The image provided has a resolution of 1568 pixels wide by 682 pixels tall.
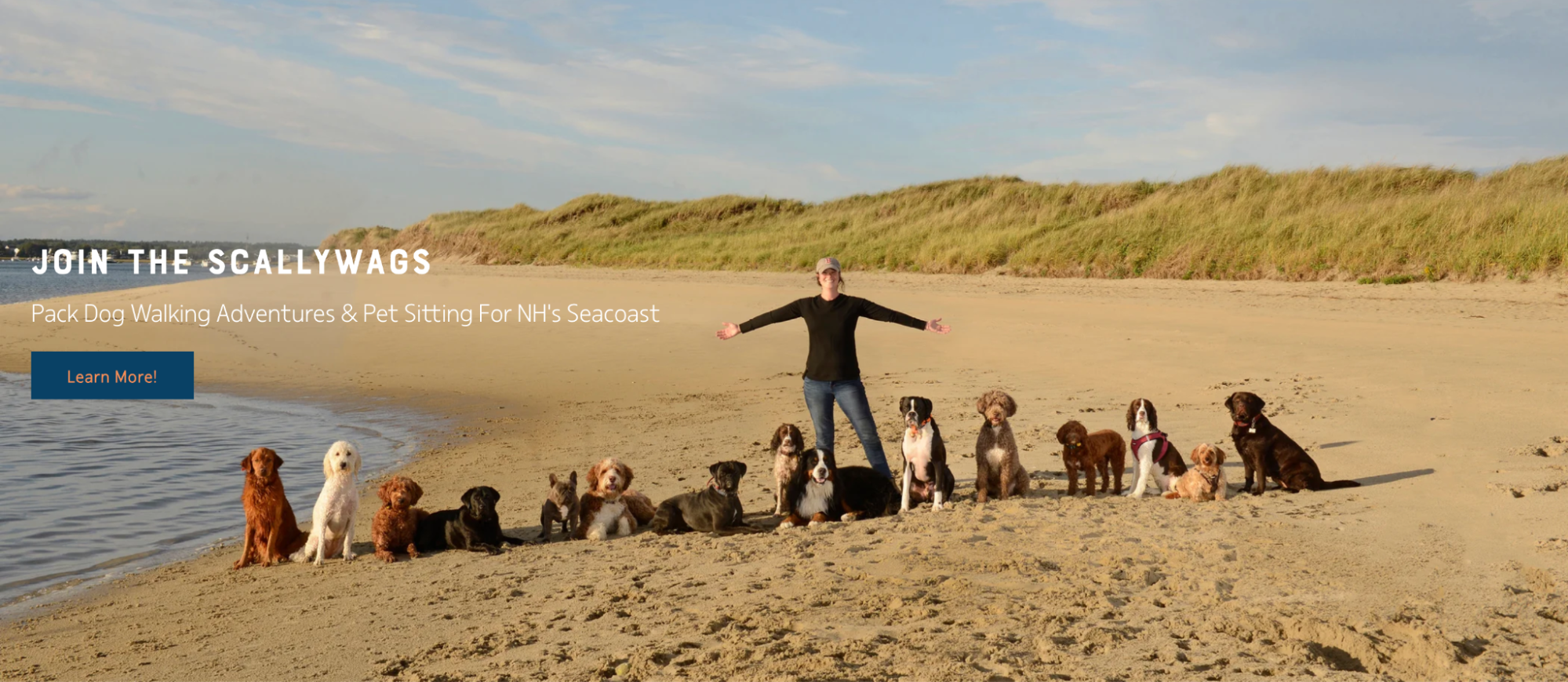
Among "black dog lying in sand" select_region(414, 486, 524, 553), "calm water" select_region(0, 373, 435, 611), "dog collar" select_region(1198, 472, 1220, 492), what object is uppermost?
"dog collar" select_region(1198, 472, 1220, 492)

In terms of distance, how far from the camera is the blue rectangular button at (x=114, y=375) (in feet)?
46.9

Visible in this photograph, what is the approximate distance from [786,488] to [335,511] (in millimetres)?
2799

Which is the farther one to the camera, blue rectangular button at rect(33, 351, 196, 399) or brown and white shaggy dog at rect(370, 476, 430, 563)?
blue rectangular button at rect(33, 351, 196, 399)

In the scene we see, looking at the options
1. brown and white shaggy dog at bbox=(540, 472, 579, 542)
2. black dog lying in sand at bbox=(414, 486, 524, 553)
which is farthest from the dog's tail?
black dog lying in sand at bbox=(414, 486, 524, 553)

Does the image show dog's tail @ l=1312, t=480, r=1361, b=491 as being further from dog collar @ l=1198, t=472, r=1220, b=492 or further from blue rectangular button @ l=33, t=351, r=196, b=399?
blue rectangular button @ l=33, t=351, r=196, b=399

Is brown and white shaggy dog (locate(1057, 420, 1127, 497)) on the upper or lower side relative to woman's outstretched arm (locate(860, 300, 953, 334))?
lower

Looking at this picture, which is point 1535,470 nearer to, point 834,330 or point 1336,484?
point 1336,484

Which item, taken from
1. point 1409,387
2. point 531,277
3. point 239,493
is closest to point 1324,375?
point 1409,387

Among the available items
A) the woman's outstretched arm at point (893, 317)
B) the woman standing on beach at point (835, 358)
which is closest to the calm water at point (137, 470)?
the woman standing on beach at point (835, 358)

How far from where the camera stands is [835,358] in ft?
25.5

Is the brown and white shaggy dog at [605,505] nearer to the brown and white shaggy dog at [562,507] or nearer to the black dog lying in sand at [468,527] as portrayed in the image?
the brown and white shaggy dog at [562,507]

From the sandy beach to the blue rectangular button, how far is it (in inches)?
159

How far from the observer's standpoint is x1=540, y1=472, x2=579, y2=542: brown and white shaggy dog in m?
6.80

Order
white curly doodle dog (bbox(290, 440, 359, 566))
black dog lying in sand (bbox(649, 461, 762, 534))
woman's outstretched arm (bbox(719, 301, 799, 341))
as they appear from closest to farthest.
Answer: white curly doodle dog (bbox(290, 440, 359, 566)) → black dog lying in sand (bbox(649, 461, 762, 534)) → woman's outstretched arm (bbox(719, 301, 799, 341))
